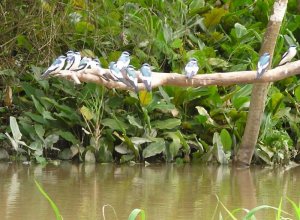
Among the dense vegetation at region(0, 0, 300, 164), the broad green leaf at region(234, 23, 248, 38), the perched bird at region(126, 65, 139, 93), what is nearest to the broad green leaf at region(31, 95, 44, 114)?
the dense vegetation at region(0, 0, 300, 164)

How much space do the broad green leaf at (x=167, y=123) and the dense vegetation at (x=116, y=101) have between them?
13mm

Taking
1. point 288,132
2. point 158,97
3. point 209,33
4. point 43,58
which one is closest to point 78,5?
point 43,58

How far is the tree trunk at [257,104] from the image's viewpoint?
967 centimetres

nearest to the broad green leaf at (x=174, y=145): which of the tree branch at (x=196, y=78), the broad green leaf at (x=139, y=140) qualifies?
the broad green leaf at (x=139, y=140)

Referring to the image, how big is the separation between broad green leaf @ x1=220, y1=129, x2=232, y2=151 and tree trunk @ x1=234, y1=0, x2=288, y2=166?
9.1 inches

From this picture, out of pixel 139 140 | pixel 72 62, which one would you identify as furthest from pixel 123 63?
pixel 139 140

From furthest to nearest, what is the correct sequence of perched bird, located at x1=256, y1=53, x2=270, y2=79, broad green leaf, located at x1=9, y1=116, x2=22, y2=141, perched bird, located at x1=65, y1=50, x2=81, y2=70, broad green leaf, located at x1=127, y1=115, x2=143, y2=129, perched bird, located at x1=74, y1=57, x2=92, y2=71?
1. broad green leaf, located at x1=127, y1=115, x2=143, y2=129
2. broad green leaf, located at x1=9, y1=116, x2=22, y2=141
3. perched bird, located at x1=65, y1=50, x2=81, y2=70
4. perched bird, located at x1=74, y1=57, x2=92, y2=71
5. perched bird, located at x1=256, y1=53, x2=270, y2=79

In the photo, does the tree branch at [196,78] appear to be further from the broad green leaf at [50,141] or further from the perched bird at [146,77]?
the broad green leaf at [50,141]

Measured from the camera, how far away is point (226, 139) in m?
10.6

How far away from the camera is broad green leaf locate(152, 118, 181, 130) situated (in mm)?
10789

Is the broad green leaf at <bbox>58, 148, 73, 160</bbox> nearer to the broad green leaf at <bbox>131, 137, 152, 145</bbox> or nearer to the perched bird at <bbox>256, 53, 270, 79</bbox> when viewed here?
the broad green leaf at <bbox>131, 137, 152, 145</bbox>

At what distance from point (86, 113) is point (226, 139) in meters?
1.83

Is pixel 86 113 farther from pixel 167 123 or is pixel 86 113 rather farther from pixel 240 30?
pixel 240 30

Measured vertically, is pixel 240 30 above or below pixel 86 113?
above
